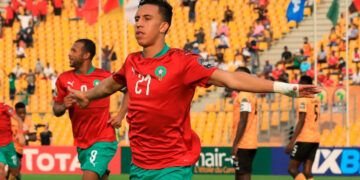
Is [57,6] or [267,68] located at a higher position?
[57,6]

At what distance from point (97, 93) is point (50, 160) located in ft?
60.2

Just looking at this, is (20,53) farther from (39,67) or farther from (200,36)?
(200,36)

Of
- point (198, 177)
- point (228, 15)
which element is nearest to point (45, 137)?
point (198, 177)

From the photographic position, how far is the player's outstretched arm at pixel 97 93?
802cm

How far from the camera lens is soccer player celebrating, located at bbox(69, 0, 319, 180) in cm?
750

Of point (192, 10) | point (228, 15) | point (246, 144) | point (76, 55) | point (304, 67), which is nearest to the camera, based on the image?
point (76, 55)

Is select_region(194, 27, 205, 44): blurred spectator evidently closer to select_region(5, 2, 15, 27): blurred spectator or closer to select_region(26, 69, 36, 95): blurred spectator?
select_region(26, 69, 36, 95): blurred spectator

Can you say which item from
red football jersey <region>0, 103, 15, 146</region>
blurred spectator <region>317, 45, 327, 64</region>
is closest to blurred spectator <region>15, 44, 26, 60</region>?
blurred spectator <region>317, 45, 327, 64</region>

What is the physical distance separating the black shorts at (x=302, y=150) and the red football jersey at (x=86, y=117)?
207 inches

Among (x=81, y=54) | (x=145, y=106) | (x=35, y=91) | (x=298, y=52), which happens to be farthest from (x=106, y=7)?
(x=145, y=106)

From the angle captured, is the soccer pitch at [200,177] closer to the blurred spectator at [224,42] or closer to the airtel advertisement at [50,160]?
the airtel advertisement at [50,160]

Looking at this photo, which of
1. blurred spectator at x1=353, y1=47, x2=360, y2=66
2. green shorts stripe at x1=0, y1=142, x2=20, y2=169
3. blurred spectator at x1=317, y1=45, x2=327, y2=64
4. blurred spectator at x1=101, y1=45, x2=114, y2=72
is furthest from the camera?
blurred spectator at x1=101, y1=45, x2=114, y2=72

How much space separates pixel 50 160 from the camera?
85.5 feet

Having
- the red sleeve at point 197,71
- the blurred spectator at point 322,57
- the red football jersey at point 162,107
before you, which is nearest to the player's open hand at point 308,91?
the red sleeve at point 197,71
